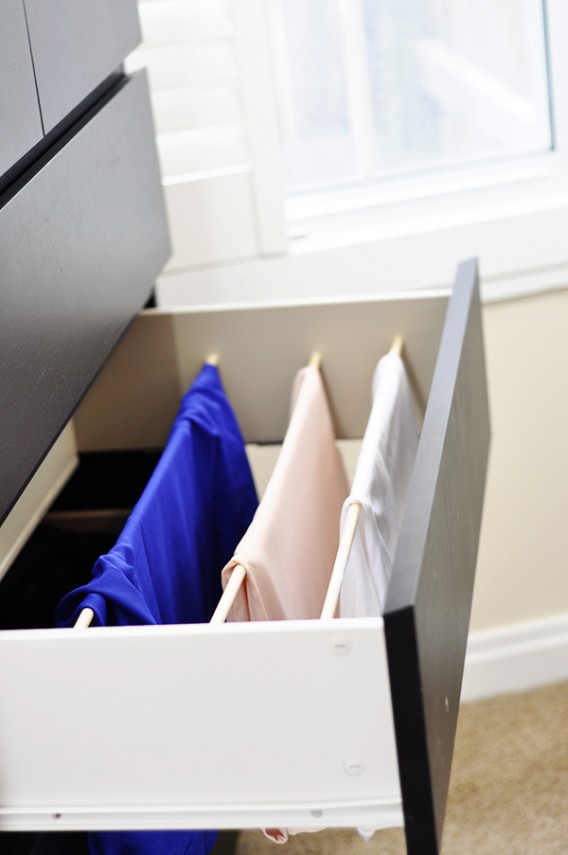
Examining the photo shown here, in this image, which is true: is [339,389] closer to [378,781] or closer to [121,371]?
[121,371]

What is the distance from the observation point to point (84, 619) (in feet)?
2.65

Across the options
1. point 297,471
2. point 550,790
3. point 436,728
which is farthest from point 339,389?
point 550,790

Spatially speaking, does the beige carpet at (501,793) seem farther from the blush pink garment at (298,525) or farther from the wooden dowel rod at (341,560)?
the wooden dowel rod at (341,560)

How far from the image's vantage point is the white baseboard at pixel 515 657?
195 centimetres

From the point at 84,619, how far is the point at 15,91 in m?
0.39

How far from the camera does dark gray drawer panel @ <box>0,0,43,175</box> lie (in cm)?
80

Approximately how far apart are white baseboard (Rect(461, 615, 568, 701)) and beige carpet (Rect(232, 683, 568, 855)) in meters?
0.04

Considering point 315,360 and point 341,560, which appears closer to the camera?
point 341,560

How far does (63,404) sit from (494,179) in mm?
1184

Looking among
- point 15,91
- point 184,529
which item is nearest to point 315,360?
point 184,529

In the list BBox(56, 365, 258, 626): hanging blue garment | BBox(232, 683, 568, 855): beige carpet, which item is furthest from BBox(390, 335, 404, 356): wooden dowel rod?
BBox(232, 683, 568, 855): beige carpet

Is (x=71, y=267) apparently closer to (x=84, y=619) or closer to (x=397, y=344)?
(x=84, y=619)

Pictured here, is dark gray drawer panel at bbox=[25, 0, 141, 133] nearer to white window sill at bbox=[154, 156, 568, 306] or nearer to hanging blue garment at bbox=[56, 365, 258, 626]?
hanging blue garment at bbox=[56, 365, 258, 626]

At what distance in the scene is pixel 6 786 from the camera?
770mm
